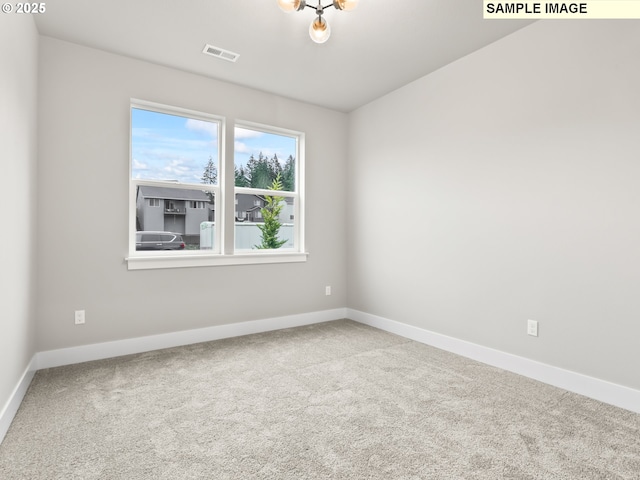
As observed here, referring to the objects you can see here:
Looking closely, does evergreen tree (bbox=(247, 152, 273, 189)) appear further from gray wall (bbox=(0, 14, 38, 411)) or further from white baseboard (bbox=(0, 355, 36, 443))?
white baseboard (bbox=(0, 355, 36, 443))

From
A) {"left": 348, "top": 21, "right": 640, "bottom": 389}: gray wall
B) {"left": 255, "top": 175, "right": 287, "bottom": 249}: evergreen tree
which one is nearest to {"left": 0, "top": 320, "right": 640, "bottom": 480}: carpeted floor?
{"left": 348, "top": 21, "right": 640, "bottom": 389}: gray wall

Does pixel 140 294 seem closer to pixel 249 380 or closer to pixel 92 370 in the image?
pixel 92 370

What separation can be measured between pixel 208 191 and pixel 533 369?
132 inches

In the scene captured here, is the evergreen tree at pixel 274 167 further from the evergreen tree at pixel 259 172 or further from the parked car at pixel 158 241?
the parked car at pixel 158 241

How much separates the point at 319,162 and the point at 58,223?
2.76 metres

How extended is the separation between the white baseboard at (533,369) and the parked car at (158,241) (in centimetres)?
245

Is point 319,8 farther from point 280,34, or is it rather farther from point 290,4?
point 280,34

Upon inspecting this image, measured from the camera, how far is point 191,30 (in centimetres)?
271

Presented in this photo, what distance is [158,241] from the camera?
3383 millimetres

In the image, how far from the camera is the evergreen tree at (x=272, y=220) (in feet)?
13.3

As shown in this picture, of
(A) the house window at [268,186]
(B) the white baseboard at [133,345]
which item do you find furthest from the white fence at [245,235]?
(B) the white baseboard at [133,345]

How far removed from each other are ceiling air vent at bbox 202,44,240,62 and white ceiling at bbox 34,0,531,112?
5 cm

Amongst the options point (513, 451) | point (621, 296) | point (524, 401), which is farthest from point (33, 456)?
point (621, 296)

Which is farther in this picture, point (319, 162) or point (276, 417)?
point (319, 162)
